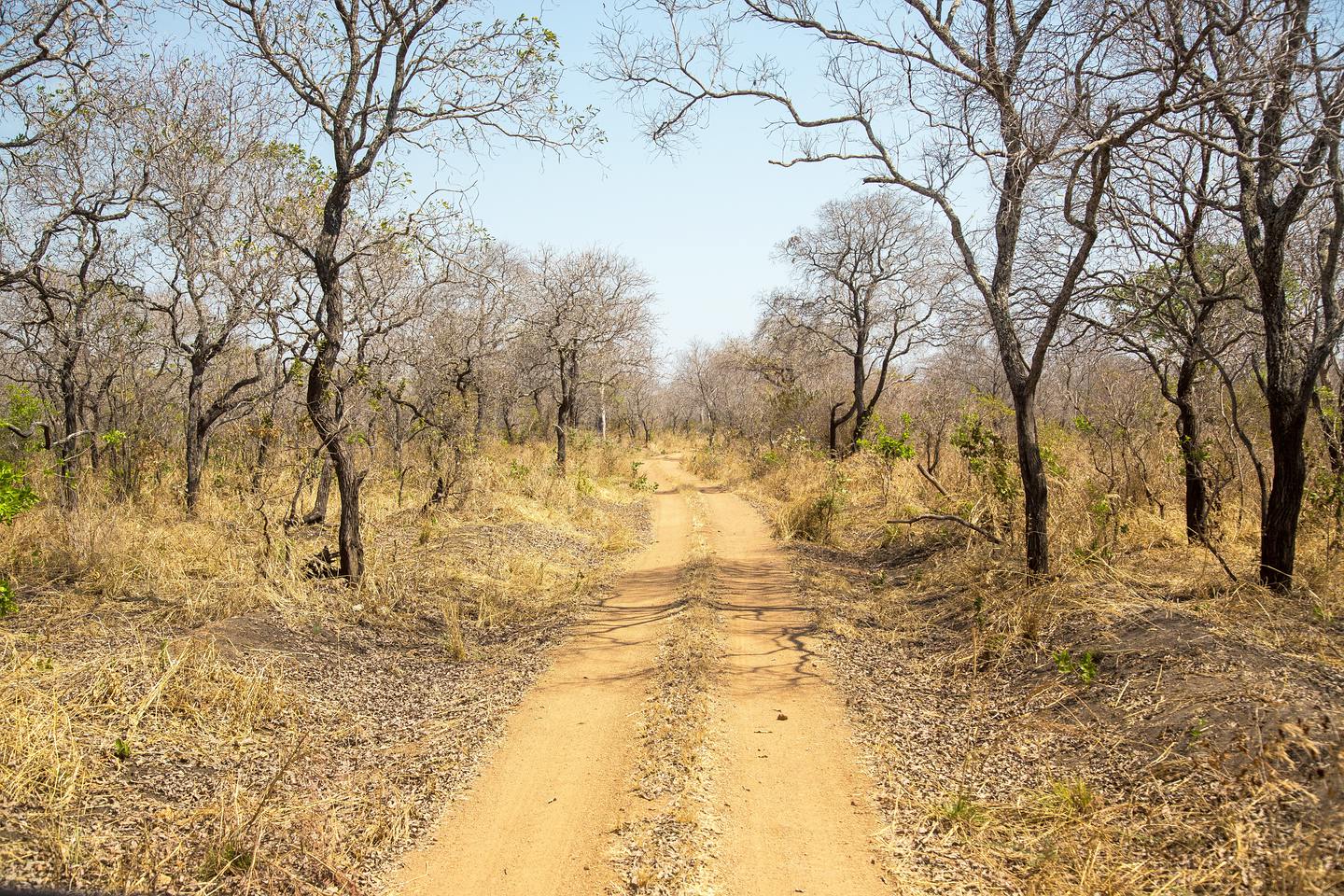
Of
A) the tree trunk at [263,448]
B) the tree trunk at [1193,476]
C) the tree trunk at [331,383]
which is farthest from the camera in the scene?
the tree trunk at [263,448]

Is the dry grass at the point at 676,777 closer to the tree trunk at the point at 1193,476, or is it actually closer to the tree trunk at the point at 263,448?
the tree trunk at the point at 1193,476

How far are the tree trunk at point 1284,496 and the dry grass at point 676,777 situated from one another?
5175mm

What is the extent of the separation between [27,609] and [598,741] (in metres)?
6.04

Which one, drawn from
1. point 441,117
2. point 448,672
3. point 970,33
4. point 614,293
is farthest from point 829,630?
point 614,293

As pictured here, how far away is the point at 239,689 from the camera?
18.8 ft

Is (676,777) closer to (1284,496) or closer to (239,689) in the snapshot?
(239,689)

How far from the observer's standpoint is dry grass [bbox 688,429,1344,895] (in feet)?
12.1

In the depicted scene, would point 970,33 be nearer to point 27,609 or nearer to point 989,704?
point 989,704

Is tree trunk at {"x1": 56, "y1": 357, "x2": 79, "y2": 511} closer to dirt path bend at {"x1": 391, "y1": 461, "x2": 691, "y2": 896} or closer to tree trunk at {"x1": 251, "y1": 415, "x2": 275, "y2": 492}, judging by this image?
tree trunk at {"x1": 251, "y1": 415, "x2": 275, "y2": 492}

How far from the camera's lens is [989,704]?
5.90 m

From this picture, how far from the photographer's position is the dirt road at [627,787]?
399 centimetres

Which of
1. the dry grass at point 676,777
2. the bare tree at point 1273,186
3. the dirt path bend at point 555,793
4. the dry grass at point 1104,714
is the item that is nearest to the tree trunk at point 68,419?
the dirt path bend at point 555,793

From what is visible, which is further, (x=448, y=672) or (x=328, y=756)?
(x=448, y=672)

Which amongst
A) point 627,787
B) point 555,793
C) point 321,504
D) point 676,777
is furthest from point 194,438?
point 676,777
